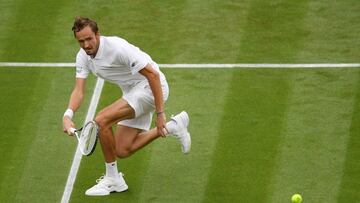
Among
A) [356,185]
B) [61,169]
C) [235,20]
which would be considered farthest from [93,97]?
[356,185]

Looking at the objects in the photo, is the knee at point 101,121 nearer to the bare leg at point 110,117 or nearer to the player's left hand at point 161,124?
the bare leg at point 110,117

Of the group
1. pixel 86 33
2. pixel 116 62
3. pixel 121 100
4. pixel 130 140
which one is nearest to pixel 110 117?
pixel 121 100

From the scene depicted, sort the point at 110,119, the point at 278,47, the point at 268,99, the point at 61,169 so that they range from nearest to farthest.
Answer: the point at 110,119
the point at 61,169
the point at 268,99
the point at 278,47

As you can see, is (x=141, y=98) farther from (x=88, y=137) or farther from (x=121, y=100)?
(x=88, y=137)

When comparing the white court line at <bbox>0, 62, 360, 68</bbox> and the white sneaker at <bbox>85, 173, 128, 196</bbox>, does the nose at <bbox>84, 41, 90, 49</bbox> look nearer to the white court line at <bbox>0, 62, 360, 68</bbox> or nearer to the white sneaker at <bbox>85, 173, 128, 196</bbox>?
the white sneaker at <bbox>85, 173, 128, 196</bbox>

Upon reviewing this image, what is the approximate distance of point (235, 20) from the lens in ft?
50.5

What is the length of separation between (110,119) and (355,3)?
534 cm

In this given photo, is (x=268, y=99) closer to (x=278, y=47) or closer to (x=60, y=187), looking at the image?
(x=278, y=47)

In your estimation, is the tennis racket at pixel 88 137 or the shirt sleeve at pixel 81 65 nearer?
the tennis racket at pixel 88 137

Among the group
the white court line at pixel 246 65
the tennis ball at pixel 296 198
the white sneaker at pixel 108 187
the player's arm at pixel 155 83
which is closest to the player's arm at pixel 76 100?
the player's arm at pixel 155 83

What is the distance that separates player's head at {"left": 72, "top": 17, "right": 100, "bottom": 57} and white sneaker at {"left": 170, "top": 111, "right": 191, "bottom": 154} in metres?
1.51

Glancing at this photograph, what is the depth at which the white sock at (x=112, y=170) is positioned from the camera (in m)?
12.3

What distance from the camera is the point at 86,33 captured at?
37.1 feet

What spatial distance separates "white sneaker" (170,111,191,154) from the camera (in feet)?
40.5
